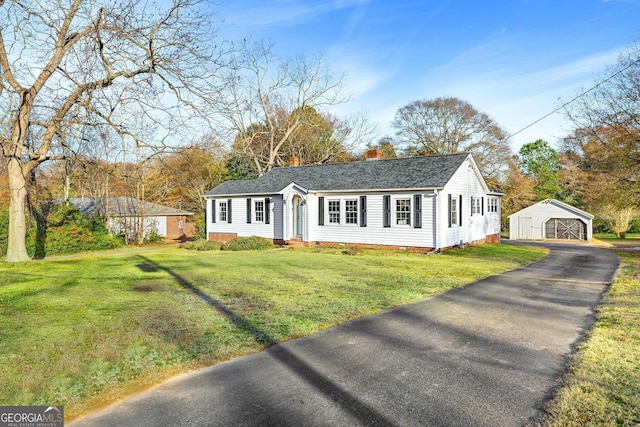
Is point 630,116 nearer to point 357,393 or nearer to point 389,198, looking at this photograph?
point 389,198

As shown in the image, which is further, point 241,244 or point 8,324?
point 241,244

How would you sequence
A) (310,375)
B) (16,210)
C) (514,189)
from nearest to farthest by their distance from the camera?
(310,375), (16,210), (514,189)

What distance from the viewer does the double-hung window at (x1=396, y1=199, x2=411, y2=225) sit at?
66.1 feet

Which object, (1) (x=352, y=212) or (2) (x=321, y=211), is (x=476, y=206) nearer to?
(1) (x=352, y=212)

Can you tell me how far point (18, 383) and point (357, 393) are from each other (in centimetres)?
385

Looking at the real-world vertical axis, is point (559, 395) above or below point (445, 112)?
Result: below

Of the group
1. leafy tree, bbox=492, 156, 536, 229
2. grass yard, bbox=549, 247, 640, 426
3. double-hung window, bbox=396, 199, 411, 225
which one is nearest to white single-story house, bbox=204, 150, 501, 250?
double-hung window, bbox=396, 199, 411, 225

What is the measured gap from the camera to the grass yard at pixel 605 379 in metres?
3.78

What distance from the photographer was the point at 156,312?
25.2 feet

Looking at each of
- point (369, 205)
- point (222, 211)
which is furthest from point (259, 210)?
point (369, 205)

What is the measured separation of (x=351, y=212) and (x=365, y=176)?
2.46 m

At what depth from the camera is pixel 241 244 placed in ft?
74.5

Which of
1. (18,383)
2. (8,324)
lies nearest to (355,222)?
(8,324)

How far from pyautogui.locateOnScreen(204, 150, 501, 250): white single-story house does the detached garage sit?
9611 millimetres
